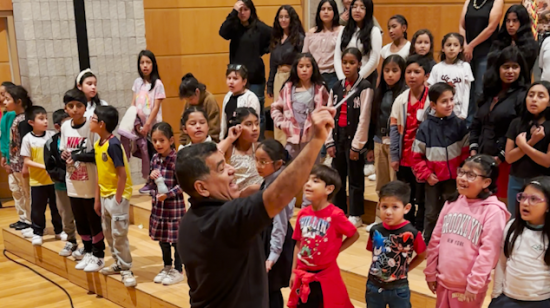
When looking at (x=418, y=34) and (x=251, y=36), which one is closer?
(x=418, y=34)

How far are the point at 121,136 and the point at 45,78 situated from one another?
3.71 feet

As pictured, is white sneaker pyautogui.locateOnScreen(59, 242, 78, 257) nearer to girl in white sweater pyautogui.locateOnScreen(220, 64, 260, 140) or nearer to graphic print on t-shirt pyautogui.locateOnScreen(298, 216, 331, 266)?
girl in white sweater pyautogui.locateOnScreen(220, 64, 260, 140)

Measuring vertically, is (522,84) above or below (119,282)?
above

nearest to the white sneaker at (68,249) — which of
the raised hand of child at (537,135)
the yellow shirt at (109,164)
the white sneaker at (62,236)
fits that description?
the white sneaker at (62,236)

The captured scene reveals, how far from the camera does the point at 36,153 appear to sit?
15.5ft

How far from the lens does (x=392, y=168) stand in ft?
12.5

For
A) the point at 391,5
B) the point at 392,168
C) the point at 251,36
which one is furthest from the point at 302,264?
the point at 391,5

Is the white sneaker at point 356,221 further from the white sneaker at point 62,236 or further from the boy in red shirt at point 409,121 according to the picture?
the white sneaker at point 62,236

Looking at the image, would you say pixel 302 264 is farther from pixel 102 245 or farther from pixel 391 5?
pixel 391 5

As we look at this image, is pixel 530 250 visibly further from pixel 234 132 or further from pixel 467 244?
pixel 234 132

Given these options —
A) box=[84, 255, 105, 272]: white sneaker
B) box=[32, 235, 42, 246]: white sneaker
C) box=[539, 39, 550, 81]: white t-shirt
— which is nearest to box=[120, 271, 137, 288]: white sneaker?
box=[84, 255, 105, 272]: white sneaker

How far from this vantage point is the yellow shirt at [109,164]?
3.76 m

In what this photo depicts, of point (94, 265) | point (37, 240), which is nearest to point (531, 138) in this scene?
point (94, 265)

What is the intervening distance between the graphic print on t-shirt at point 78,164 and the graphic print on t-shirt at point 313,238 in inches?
72.3
